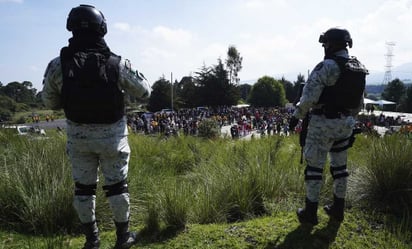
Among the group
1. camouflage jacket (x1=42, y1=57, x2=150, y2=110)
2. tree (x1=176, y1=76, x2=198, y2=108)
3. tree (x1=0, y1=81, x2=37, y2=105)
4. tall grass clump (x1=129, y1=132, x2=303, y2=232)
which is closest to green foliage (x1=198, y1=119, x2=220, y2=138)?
tall grass clump (x1=129, y1=132, x2=303, y2=232)

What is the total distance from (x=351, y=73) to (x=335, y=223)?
4.51ft

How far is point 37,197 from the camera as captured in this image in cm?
304

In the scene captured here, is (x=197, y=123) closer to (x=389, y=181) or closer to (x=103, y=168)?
(x=389, y=181)

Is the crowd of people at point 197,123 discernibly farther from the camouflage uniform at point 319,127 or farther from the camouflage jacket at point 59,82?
the camouflage jacket at point 59,82

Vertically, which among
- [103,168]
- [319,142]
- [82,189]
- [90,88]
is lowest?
[82,189]

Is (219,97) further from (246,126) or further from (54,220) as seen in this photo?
(54,220)

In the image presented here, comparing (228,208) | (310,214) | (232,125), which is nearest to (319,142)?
(310,214)

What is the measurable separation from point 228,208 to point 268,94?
67.6 meters

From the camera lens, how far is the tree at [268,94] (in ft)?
228

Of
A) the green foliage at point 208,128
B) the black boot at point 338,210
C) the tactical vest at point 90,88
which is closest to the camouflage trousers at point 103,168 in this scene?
the tactical vest at point 90,88

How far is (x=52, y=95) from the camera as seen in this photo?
8.70ft

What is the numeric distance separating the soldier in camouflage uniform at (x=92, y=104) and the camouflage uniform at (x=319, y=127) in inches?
57.7

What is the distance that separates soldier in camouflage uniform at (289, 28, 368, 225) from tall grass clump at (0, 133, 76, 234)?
2217mm

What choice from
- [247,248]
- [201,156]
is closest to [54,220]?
[247,248]
